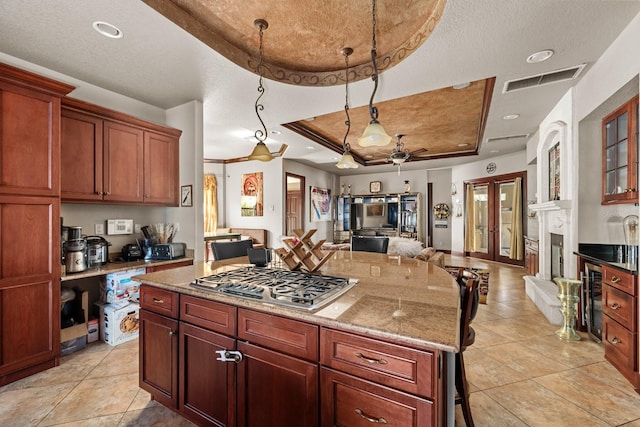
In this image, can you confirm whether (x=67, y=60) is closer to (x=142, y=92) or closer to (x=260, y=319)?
(x=142, y=92)

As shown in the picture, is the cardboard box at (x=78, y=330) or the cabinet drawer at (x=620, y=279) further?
the cardboard box at (x=78, y=330)

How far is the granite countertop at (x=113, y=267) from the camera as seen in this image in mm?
2512

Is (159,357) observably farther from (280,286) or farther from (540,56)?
(540,56)

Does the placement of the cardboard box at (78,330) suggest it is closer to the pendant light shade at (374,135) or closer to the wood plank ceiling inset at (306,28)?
the wood plank ceiling inset at (306,28)

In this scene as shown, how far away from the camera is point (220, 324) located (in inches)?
57.2

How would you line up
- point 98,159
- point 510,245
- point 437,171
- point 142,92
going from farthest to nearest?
point 437,171 → point 510,245 → point 142,92 → point 98,159

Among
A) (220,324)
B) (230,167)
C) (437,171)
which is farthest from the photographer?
(437,171)

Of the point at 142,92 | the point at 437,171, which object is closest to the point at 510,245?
the point at 437,171

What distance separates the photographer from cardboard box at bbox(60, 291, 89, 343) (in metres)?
2.55

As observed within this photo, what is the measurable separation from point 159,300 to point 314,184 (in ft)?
21.7

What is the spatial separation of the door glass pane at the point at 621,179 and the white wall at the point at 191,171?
14.3 feet

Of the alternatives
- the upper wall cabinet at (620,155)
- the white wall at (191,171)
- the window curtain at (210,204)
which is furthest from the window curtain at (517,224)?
the window curtain at (210,204)

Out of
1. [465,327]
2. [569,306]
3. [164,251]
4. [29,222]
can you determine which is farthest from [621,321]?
[29,222]

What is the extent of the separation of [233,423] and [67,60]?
10.6 ft
